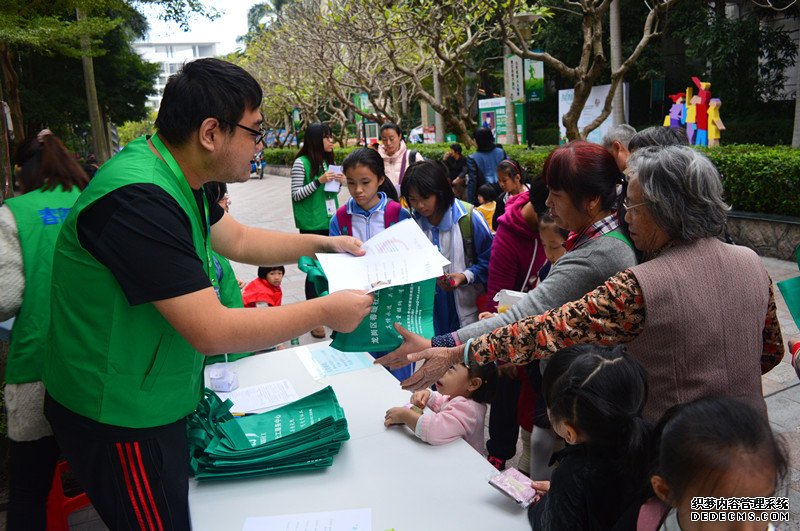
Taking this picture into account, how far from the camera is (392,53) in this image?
1047 cm

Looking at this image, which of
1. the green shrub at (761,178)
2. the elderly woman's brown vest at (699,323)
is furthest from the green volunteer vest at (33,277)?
the green shrub at (761,178)

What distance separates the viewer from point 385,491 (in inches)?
65.9

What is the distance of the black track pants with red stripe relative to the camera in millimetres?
1506

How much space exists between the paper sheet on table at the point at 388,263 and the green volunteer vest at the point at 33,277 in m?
0.98

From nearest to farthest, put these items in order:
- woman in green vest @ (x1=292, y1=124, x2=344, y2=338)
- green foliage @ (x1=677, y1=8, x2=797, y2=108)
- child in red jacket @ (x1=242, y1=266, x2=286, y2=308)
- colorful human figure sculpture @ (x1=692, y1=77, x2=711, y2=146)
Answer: child in red jacket @ (x1=242, y1=266, x2=286, y2=308)
woman in green vest @ (x1=292, y1=124, x2=344, y2=338)
colorful human figure sculpture @ (x1=692, y1=77, x2=711, y2=146)
green foliage @ (x1=677, y1=8, x2=797, y2=108)

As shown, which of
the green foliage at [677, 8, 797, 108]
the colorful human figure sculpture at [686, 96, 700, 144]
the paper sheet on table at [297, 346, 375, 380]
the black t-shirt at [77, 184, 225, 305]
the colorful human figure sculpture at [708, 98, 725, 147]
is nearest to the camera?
the black t-shirt at [77, 184, 225, 305]

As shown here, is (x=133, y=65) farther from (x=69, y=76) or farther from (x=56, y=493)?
(x=56, y=493)

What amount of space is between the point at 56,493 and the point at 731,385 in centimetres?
239

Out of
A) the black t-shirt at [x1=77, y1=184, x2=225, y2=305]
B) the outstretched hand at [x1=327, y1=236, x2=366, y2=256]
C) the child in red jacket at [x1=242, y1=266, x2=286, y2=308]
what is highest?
the black t-shirt at [x1=77, y1=184, x2=225, y2=305]

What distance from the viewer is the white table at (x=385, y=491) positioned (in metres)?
1.56

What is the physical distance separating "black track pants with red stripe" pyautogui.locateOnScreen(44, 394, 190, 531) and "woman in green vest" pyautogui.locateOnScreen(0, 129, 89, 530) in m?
0.58

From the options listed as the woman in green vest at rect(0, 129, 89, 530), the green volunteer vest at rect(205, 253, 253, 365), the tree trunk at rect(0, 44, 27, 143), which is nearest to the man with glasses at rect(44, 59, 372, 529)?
the woman in green vest at rect(0, 129, 89, 530)

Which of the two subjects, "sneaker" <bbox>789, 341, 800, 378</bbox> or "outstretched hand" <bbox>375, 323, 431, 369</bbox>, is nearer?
"sneaker" <bbox>789, 341, 800, 378</bbox>

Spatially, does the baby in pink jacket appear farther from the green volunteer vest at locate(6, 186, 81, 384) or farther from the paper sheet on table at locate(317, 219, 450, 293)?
the green volunteer vest at locate(6, 186, 81, 384)
